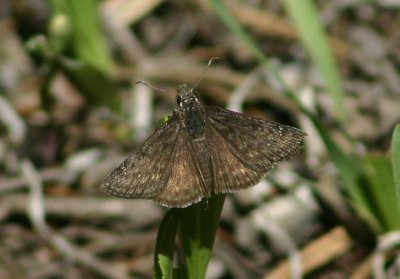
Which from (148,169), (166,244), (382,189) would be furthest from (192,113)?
(382,189)

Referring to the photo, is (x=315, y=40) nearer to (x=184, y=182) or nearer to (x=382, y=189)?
(x=382, y=189)

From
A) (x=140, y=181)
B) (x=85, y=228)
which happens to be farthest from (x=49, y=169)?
(x=140, y=181)

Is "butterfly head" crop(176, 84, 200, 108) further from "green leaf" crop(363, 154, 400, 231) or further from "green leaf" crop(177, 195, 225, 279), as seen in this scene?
"green leaf" crop(363, 154, 400, 231)

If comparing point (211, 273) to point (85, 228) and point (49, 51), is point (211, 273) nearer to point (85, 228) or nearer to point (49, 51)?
point (85, 228)

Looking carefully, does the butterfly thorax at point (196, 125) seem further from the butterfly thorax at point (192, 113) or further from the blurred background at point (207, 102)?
the blurred background at point (207, 102)

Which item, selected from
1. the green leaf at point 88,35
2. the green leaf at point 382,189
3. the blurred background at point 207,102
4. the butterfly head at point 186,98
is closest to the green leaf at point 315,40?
the blurred background at point 207,102

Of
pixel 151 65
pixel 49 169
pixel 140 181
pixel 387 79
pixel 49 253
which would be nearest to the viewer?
pixel 140 181
